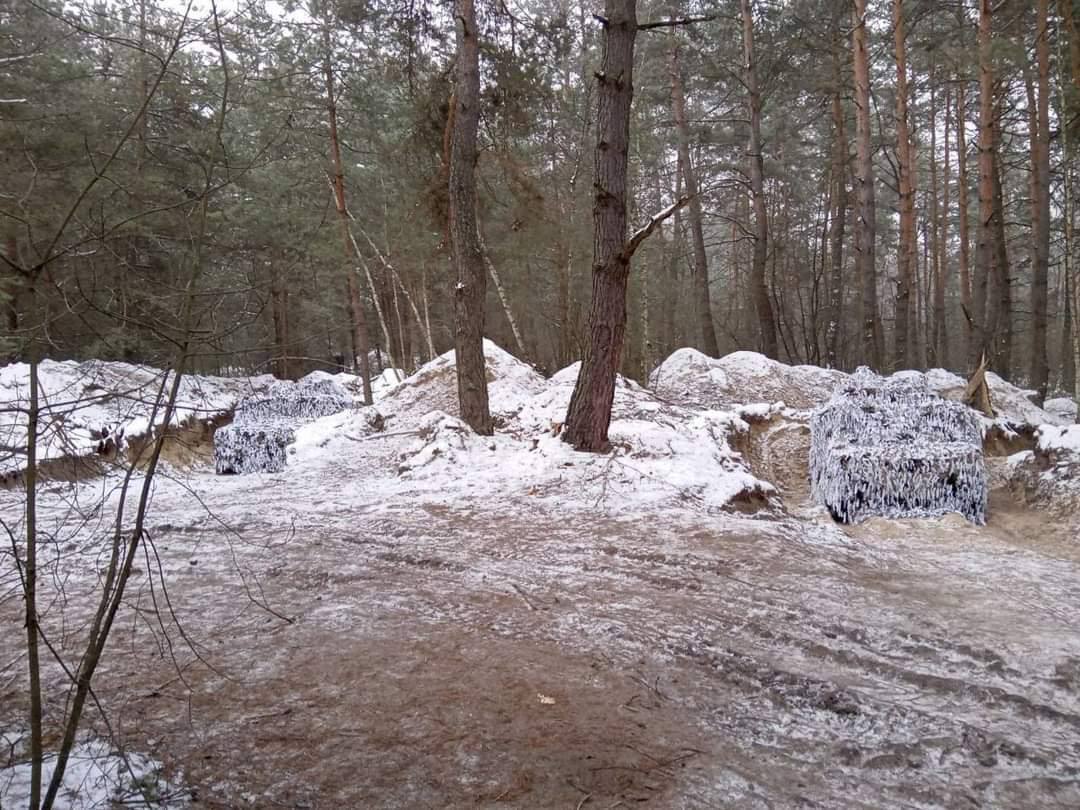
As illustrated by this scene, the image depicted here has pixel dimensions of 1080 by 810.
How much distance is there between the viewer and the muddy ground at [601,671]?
205 cm

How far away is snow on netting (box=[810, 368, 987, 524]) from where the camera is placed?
603 cm

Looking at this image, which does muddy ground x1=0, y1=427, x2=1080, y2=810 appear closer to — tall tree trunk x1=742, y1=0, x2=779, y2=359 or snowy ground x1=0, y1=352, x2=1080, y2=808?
snowy ground x1=0, y1=352, x2=1080, y2=808

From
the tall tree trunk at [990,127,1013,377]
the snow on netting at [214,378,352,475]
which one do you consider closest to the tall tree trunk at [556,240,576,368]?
the snow on netting at [214,378,352,475]

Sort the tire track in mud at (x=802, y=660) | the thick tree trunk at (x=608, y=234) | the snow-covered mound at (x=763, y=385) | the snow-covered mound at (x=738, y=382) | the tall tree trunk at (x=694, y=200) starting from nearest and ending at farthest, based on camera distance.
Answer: the tire track in mud at (x=802, y=660) < the thick tree trunk at (x=608, y=234) < the snow-covered mound at (x=763, y=385) < the snow-covered mound at (x=738, y=382) < the tall tree trunk at (x=694, y=200)

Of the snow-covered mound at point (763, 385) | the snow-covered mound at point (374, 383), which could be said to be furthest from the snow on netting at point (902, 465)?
the snow-covered mound at point (374, 383)

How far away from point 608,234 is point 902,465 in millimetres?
3553

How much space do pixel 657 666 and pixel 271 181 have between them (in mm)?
15205

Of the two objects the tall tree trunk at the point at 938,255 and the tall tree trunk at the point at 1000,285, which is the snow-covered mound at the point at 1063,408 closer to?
the tall tree trunk at the point at 1000,285

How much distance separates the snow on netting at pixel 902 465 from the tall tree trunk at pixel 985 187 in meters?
4.27

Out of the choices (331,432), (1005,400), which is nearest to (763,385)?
(1005,400)

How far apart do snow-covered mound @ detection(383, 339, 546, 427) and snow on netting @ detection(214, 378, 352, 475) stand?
55.0 inches

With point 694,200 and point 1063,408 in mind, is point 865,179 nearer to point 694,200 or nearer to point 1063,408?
point 694,200

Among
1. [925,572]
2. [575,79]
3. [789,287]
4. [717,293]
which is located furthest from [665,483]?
[717,293]

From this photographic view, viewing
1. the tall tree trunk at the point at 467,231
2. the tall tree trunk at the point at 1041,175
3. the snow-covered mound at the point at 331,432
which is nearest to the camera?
A: the tall tree trunk at the point at 467,231
